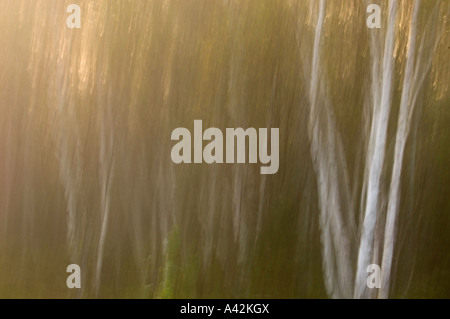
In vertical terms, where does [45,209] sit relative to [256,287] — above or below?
above

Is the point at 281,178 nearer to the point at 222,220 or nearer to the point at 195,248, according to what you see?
the point at 222,220

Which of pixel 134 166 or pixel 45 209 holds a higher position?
pixel 134 166

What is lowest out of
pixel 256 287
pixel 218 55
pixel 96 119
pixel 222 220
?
pixel 256 287

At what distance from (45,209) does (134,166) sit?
58 cm

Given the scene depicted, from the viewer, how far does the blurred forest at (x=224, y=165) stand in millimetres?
2652

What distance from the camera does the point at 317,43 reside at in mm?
2654

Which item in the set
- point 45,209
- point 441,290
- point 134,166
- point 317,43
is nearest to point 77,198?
point 45,209

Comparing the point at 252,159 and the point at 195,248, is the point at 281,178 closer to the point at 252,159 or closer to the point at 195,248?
the point at 252,159

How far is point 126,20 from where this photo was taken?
106 inches

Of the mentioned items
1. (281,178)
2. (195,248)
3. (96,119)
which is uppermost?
(96,119)

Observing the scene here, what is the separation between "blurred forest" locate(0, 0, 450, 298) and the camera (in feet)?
8.70

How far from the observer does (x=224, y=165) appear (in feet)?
8.75

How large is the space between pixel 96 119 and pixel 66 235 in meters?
0.70

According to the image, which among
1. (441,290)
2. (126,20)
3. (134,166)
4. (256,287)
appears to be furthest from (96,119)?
(441,290)
